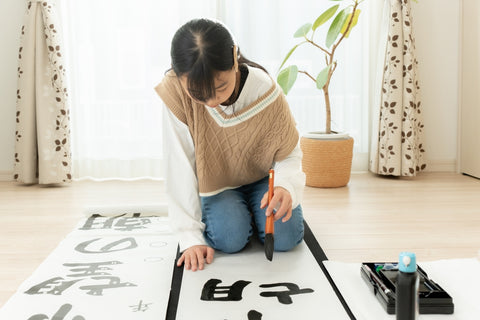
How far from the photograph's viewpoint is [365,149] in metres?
2.93

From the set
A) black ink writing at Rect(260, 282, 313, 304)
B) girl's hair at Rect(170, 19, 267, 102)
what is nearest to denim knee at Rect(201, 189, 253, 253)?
black ink writing at Rect(260, 282, 313, 304)

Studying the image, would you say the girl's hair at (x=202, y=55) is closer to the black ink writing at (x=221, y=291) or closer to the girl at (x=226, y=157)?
the girl at (x=226, y=157)

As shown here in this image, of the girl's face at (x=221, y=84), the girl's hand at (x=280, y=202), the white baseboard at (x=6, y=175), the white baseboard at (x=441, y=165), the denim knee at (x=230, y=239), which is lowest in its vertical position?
the denim knee at (x=230, y=239)

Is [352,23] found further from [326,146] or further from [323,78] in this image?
[326,146]

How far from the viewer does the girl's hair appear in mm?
1149

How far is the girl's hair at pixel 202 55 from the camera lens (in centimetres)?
115

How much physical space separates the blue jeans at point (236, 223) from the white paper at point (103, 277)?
0.47ft

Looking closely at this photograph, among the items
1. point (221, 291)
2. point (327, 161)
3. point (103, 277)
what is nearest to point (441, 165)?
point (327, 161)

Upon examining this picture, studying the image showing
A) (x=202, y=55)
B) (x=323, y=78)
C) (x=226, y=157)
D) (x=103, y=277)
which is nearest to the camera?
(x=202, y=55)

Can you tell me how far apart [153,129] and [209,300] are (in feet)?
5.60

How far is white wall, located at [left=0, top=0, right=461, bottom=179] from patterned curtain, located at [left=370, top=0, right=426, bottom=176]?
0.22 metres

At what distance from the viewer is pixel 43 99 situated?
2.67 meters

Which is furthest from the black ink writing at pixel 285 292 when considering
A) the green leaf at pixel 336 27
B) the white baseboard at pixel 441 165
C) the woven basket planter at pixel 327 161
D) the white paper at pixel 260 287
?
the white baseboard at pixel 441 165

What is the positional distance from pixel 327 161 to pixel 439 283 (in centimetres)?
126
